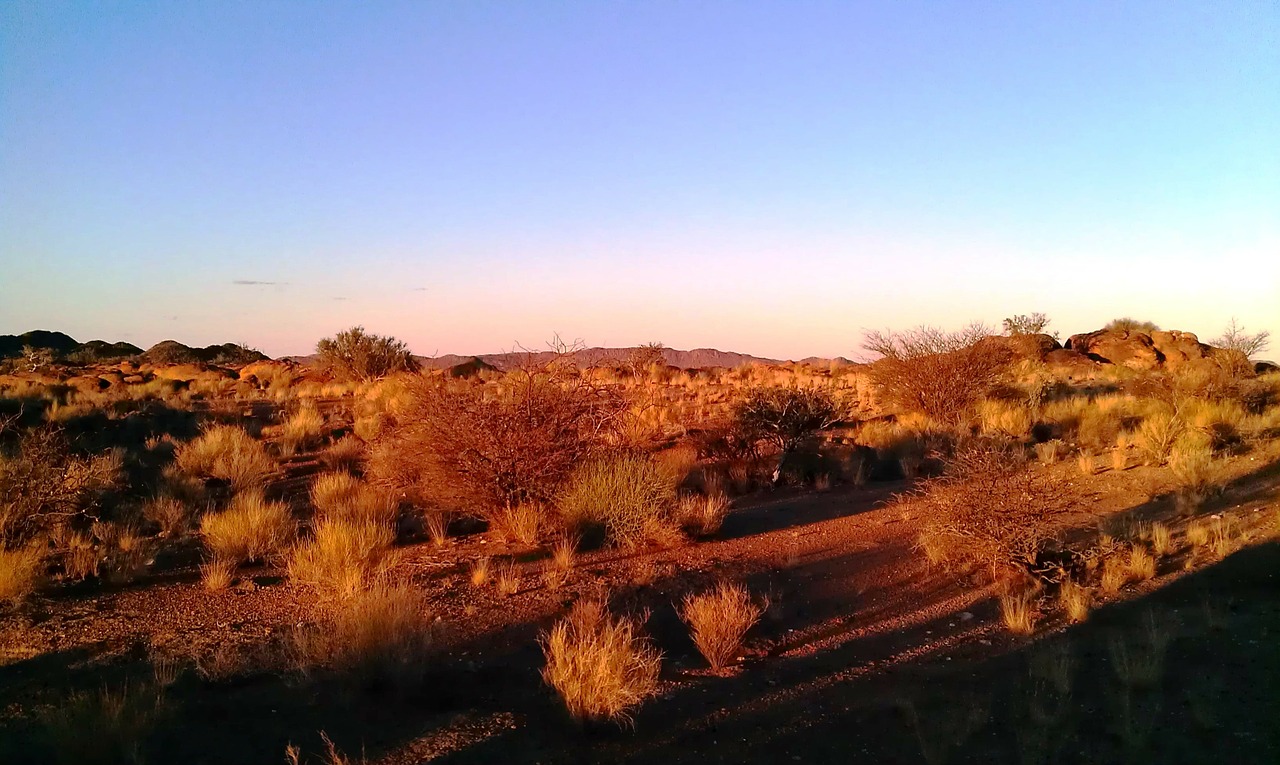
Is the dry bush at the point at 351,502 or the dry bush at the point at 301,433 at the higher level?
the dry bush at the point at 301,433

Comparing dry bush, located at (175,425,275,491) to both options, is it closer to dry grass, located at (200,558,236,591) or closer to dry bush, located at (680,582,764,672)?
dry grass, located at (200,558,236,591)

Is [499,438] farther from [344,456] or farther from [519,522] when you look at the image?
[344,456]

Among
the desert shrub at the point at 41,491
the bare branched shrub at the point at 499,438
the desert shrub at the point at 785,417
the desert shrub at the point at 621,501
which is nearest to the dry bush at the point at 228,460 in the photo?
the desert shrub at the point at 41,491

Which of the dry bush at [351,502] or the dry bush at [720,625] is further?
the dry bush at [351,502]

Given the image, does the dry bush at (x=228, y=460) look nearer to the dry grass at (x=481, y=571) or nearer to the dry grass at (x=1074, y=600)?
the dry grass at (x=481, y=571)

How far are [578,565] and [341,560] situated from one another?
2544mm

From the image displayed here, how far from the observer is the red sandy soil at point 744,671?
562 cm

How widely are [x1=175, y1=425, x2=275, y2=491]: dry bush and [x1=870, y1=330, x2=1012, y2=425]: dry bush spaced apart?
16.4m

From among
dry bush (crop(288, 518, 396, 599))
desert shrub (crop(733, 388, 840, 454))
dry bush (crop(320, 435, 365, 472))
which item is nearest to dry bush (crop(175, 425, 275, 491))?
dry bush (crop(320, 435, 365, 472))

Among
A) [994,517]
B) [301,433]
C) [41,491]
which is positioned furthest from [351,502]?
[301,433]

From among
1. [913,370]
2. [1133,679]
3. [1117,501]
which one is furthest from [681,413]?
[1133,679]

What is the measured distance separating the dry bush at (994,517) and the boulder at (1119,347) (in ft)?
125

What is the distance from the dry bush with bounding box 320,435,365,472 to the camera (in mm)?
16020

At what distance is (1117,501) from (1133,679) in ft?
23.5
